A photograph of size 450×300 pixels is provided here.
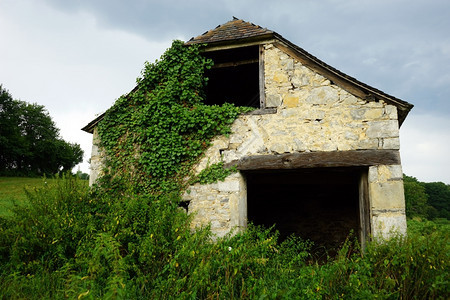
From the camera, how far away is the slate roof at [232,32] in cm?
656

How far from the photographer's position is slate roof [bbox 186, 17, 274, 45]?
656cm

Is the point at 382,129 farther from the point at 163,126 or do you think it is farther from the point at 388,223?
the point at 163,126

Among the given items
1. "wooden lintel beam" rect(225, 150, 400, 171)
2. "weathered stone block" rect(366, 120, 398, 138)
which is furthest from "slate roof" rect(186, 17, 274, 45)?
"weathered stone block" rect(366, 120, 398, 138)

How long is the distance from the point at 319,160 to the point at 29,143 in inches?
1388

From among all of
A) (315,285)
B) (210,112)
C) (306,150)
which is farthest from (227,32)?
(315,285)

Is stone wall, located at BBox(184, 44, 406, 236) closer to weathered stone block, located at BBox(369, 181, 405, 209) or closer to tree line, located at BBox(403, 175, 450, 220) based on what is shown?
weathered stone block, located at BBox(369, 181, 405, 209)

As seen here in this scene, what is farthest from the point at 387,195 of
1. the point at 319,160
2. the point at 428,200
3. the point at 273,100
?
the point at 428,200

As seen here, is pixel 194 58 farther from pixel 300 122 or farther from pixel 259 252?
pixel 259 252

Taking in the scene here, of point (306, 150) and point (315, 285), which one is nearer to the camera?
point (315, 285)

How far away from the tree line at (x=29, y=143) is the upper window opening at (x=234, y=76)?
26053 millimetres

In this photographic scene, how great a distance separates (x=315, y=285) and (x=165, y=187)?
3.59m

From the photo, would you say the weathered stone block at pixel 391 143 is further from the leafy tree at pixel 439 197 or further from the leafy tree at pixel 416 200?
the leafy tree at pixel 439 197

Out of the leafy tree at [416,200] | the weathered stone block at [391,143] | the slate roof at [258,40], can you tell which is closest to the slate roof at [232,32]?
the slate roof at [258,40]

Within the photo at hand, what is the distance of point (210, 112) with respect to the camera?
6.23 metres
